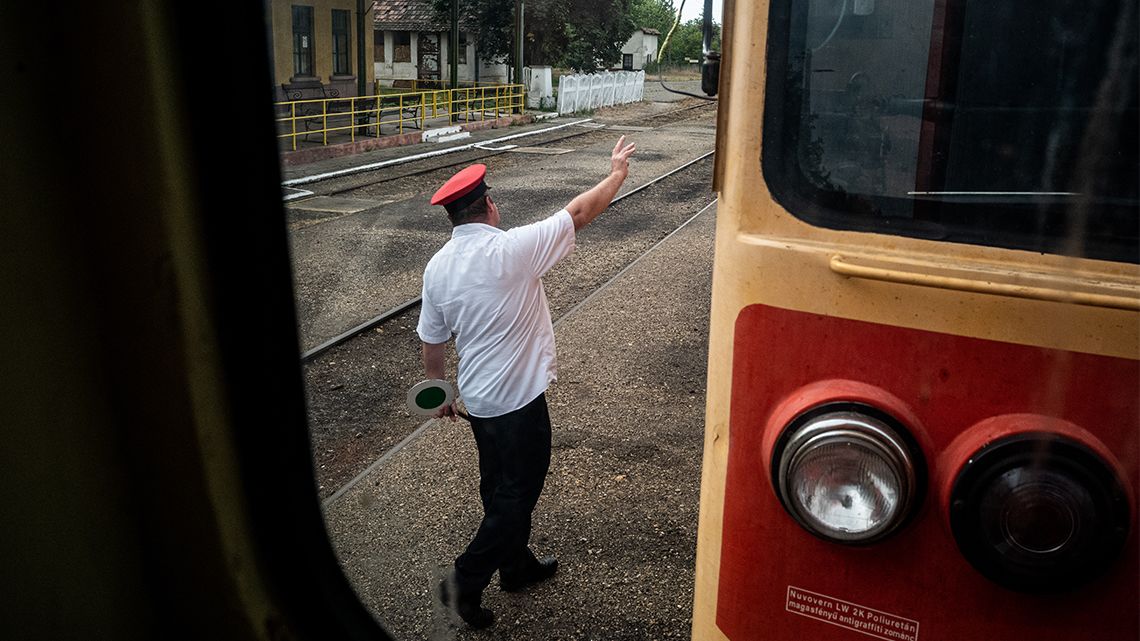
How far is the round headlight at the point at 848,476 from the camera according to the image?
1.50 metres

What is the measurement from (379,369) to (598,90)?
27493 millimetres

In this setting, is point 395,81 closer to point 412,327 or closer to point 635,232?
point 635,232

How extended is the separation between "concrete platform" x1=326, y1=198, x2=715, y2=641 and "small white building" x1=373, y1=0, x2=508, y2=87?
27840mm

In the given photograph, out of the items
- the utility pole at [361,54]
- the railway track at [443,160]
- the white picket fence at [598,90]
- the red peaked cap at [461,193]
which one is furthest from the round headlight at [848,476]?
the white picket fence at [598,90]

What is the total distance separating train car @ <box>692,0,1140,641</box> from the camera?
138cm

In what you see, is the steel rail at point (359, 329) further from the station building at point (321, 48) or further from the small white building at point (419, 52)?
the small white building at point (419, 52)

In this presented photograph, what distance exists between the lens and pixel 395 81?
33031 millimetres

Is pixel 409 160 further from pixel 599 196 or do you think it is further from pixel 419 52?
pixel 419 52

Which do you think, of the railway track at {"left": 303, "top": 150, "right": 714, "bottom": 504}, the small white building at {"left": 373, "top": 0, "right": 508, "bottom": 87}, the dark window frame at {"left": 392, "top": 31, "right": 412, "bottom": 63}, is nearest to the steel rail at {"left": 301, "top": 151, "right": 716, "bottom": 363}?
the railway track at {"left": 303, "top": 150, "right": 714, "bottom": 504}

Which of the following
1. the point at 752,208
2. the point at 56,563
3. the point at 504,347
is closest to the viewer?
the point at 56,563

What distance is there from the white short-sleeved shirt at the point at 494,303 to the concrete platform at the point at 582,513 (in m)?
0.87

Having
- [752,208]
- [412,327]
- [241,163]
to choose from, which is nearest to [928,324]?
[752,208]

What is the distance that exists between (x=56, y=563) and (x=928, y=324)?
1312mm

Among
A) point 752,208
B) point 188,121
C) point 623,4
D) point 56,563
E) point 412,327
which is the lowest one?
point 412,327
